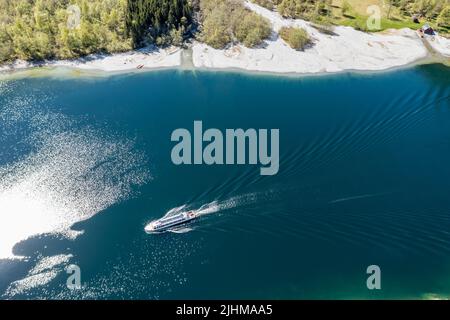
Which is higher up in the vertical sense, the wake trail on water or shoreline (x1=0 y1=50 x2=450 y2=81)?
shoreline (x1=0 y1=50 x2=450 y2=81)

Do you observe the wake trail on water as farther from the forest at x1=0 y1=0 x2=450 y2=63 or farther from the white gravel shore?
the forest at x1=0 y1=0 x2=450 y2=63

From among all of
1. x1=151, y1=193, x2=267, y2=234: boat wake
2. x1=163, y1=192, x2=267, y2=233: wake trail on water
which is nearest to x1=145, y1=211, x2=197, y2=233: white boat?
x1=151, y1=193, x2=267, y2=234: boat wake

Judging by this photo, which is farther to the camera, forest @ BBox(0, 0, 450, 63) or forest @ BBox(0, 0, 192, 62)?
forest @ BBox(0, 0, 450, 63)

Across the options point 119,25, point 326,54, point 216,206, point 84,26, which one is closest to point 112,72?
point 84,26

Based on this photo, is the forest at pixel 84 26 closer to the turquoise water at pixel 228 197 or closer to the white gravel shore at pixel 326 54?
the white gravel shore at pixel 326 54
